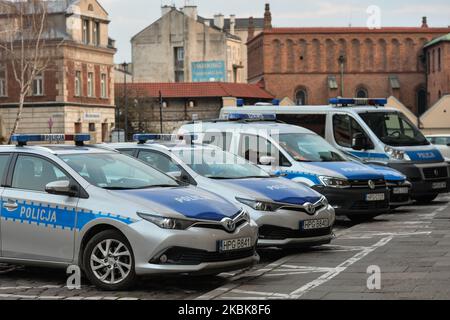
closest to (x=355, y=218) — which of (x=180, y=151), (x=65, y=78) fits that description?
(x=180, y=151)

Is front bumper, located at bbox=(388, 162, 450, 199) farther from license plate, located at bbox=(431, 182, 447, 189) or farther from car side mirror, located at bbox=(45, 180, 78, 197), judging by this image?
car side mirror, located at bbox=(45, 180, 78, 197)

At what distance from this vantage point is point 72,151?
35.7ft

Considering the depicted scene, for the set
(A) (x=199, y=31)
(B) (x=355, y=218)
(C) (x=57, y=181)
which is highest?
(A) (x=199, y=31)

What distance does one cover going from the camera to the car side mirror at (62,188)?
32.9 feet

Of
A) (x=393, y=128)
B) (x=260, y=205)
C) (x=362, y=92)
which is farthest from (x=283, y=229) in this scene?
(x=362, y=92)

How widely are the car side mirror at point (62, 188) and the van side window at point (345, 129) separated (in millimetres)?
11917

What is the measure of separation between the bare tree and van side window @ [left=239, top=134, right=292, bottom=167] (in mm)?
45316

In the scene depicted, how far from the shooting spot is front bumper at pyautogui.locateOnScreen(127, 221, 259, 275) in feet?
30.9

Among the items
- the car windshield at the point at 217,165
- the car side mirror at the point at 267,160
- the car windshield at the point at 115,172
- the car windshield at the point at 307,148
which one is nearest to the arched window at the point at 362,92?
the car windshield at the point at 307,148

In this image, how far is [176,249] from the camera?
31.1ft

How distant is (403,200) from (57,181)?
423 inches
